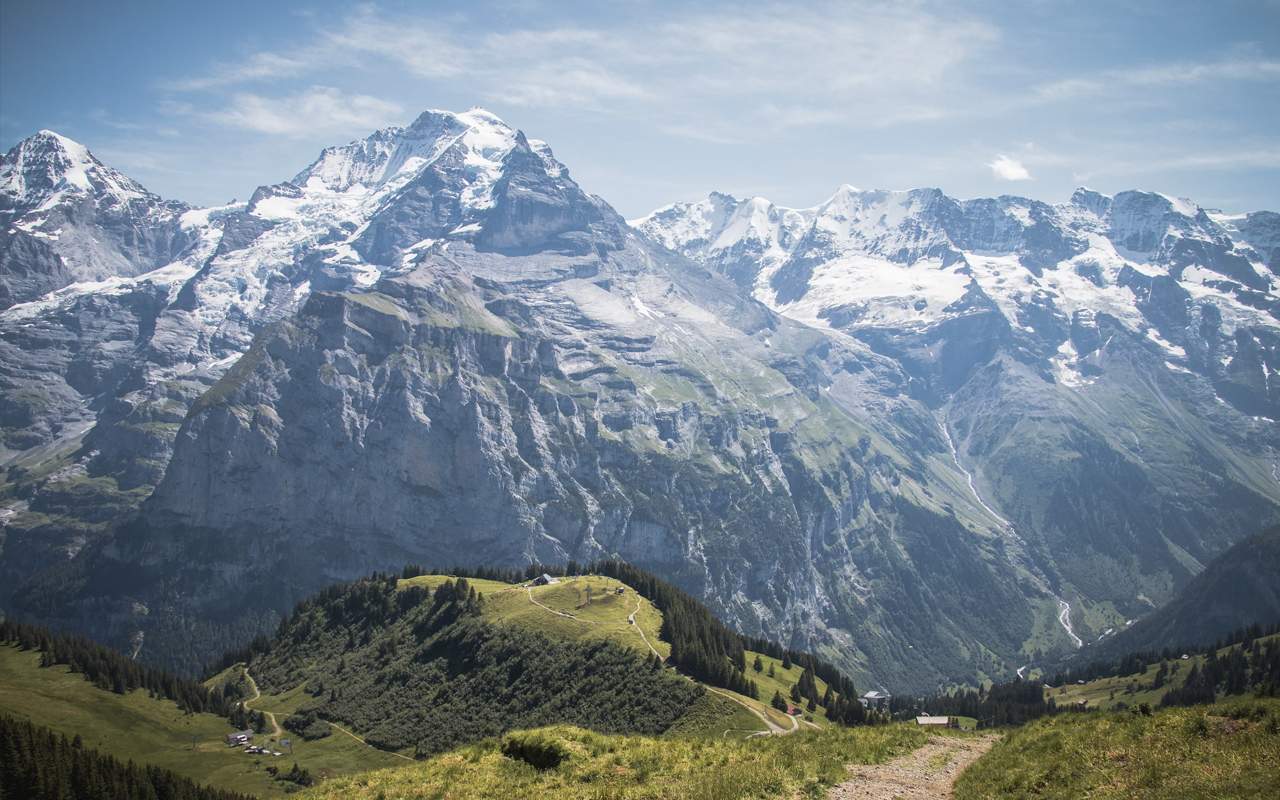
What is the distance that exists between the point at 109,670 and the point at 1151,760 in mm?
165292

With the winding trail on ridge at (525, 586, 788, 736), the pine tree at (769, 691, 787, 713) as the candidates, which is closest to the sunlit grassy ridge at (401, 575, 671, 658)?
the winding trail on ridge at (525, 586, 788, 736)

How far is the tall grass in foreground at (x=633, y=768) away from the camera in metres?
31.9

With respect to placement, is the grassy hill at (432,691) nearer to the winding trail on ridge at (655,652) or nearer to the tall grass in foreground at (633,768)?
the winding trail on ridge at (655,652)

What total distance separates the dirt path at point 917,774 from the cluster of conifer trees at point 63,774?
294 feet

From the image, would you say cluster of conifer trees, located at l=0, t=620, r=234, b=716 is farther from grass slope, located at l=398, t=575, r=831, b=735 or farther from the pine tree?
the pine tree

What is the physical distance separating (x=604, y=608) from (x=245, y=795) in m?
59.9

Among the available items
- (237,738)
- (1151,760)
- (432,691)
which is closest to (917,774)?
(1151,760)

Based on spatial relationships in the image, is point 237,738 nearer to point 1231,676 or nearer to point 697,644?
point 697,644

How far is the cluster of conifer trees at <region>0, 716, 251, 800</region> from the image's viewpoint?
80875 millimetres

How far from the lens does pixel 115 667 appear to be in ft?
462

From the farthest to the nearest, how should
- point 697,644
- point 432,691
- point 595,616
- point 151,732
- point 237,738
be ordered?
point 595,616 < point 432,691 < point 237,738 < point 151,732 < point 697,644

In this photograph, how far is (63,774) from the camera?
3305 inches

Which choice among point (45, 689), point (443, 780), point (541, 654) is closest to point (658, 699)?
point (541, 654)

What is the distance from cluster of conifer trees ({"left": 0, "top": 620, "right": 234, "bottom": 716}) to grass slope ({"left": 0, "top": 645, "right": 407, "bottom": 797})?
202cm
